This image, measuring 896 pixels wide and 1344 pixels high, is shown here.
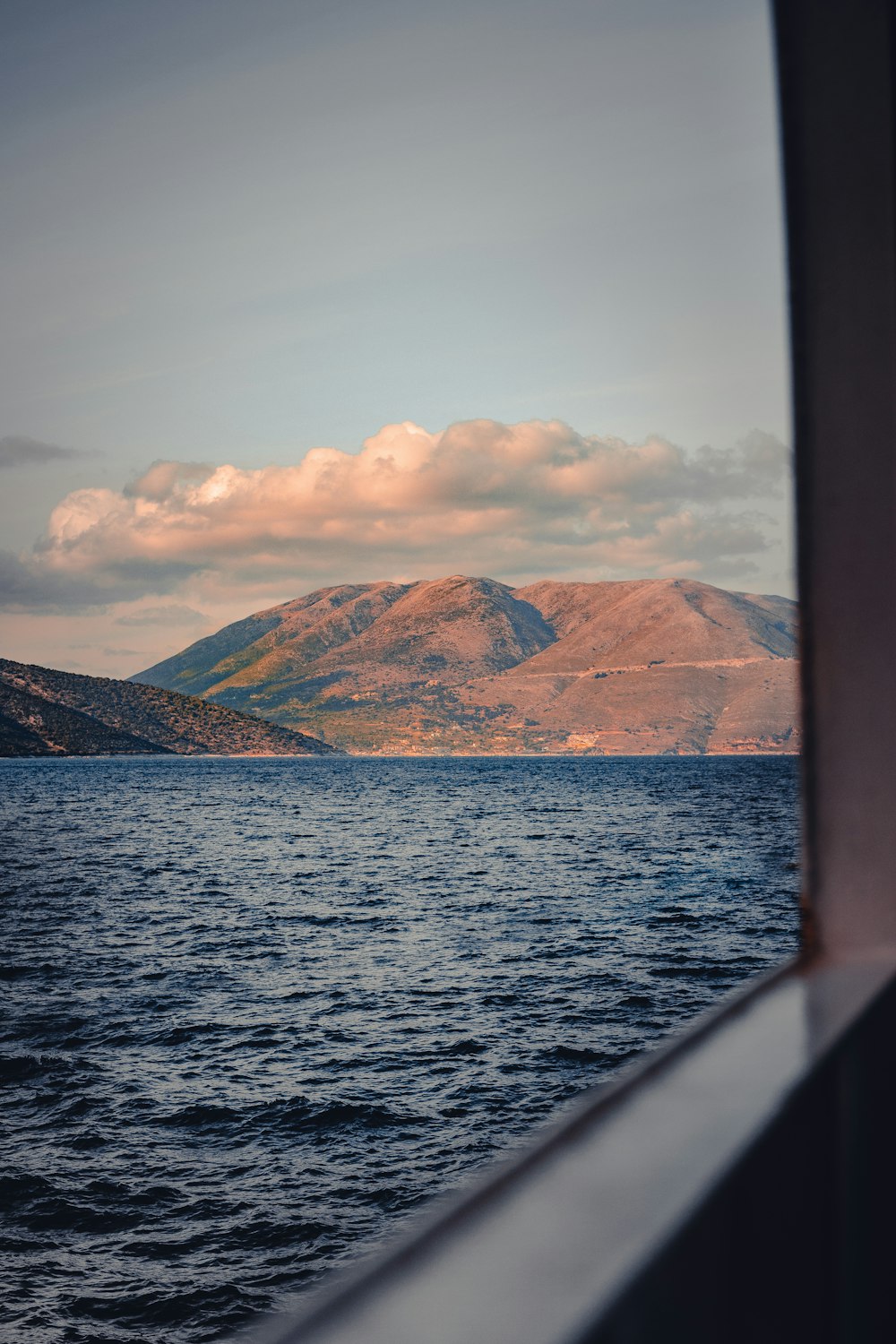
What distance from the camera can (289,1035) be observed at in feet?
52.3

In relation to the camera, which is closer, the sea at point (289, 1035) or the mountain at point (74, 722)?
Answer: the sea at point (289, 1035)

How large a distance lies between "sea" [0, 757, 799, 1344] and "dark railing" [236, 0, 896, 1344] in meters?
1.38

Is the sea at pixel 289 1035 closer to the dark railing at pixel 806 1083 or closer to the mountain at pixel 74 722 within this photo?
the dark railing at pixel 806 1083

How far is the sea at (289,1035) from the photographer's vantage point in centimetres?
939

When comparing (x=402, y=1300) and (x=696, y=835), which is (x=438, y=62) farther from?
(x=696, y=835)

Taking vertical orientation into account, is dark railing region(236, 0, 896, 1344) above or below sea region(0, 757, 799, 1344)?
above

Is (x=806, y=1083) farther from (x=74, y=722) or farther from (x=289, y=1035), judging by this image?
(x=74, y=722)

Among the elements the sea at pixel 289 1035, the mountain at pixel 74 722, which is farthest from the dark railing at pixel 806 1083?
the mountain at pixel 74 722

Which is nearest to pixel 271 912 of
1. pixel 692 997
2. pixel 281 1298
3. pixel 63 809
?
pixel 692 997

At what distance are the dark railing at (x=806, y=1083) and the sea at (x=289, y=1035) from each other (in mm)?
1376

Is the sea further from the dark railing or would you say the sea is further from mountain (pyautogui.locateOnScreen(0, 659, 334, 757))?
mountain (pyautogui.locateOnScreen(0, 659, 334, 757))

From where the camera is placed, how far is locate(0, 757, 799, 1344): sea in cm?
939

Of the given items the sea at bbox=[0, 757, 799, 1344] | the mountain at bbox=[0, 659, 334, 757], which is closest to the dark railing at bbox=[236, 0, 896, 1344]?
the sea at bbox=[0, 757, 799, 1344]

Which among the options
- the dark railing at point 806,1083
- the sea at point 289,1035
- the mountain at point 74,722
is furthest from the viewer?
the mountain at point 74,722
